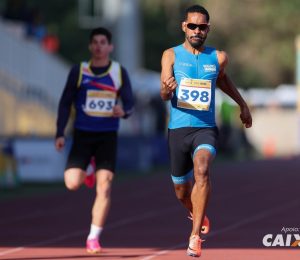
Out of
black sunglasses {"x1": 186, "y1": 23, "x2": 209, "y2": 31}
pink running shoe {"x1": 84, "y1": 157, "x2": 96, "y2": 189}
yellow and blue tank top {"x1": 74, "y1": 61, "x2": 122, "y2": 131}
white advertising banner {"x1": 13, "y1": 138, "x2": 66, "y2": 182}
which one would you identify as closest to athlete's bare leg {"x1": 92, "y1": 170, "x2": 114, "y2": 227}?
pink running shoe {"x1": 84, "y1": 157, "x2": 96, "y2": 189}

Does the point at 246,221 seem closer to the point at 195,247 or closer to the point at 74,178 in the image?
the point at 74,178

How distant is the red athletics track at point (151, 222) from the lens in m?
11.4

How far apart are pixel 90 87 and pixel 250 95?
4305 centimetres

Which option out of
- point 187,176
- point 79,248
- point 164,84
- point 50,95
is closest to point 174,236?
point 79,248

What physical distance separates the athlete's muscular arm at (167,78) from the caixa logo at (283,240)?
7.66 ft

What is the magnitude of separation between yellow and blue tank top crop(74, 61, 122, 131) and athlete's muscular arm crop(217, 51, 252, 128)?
153cm

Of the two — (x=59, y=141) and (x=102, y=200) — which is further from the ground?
(x=59, y=141)

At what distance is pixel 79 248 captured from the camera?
470 inches

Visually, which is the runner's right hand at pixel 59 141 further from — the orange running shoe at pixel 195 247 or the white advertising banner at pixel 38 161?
the white advertising banner at pixel 38 161

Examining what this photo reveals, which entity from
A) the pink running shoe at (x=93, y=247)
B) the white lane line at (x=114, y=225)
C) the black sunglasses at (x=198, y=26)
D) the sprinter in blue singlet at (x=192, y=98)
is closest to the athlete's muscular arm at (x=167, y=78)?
the sprinter in blue singlet at (x=192, y=98)

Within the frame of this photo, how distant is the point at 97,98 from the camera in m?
11.7

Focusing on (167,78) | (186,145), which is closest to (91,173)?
(186,145)

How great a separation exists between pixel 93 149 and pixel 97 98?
50 cm

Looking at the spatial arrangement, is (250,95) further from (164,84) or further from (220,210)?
(164,84)
